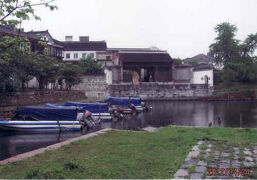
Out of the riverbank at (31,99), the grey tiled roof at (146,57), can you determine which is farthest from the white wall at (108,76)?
the riverbank at (31,99)

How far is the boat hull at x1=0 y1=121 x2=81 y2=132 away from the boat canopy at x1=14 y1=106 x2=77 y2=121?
0.48m

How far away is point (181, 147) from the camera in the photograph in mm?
9320

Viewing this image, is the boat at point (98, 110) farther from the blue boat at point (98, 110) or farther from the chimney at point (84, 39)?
the chimney at point (84, 39)

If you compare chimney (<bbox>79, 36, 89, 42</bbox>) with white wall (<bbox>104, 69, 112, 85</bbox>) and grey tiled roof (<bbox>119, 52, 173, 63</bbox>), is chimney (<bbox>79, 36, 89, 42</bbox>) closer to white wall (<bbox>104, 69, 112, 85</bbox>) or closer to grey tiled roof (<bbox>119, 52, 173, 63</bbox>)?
grey tiled roof (<bbox>119, 52, 173, 63</bbox>)

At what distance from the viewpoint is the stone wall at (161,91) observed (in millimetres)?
46344

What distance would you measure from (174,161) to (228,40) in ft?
160

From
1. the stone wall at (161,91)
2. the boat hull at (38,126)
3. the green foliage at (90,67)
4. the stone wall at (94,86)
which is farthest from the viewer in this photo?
the green foliage at (90,67)

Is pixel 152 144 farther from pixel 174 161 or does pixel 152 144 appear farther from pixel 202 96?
pixel 202 96

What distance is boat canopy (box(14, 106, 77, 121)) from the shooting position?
Result: 18078 millimetres

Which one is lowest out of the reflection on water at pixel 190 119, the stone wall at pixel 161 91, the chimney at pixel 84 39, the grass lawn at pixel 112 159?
the reflection on water at pixel 190 119

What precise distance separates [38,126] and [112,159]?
36.7 feet

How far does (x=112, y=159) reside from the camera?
7852 mm

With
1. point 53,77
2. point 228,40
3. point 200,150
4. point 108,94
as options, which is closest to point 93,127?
point 200,150

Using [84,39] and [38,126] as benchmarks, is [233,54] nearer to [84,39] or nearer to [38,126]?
[84,39]
